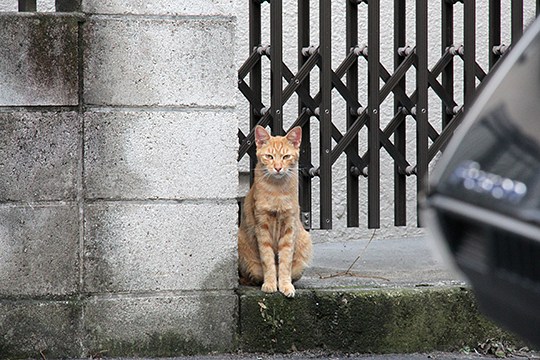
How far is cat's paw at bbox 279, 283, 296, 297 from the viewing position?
15.8ft

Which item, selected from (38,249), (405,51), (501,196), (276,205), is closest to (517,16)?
(405,51)

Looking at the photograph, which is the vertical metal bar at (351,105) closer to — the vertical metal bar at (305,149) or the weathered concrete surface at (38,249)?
the vertical metal bar at (305,149)

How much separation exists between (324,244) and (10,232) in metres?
2.87

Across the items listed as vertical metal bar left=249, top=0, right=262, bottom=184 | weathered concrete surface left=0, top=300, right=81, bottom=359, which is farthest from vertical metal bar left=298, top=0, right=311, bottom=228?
weathered concrete surface left=0, top=300, right=81, bottom=359

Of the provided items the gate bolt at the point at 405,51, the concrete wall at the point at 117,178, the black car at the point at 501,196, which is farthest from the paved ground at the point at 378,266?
the black car at the point at 501,196

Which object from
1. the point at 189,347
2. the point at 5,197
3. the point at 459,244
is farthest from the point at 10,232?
the point at 459,244

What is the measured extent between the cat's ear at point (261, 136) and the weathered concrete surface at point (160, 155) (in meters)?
0.32

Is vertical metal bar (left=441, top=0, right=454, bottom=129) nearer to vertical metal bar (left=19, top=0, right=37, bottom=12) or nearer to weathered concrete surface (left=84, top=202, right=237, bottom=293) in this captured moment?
weathered concrete surface (left=84, top=202, right=237, bottom=293)

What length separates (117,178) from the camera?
4.64 meters

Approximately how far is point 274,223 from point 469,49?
144 cm

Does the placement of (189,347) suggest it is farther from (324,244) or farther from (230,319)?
(324,244)

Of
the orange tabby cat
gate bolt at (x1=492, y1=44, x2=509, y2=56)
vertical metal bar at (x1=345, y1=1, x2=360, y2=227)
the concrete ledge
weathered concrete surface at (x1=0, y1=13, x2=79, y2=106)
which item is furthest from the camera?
gate bolt at (x1=492, y1=44, x2=509, y2=56)

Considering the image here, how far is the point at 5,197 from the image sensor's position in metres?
4.55

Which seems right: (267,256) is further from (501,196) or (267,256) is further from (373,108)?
(501,196)
